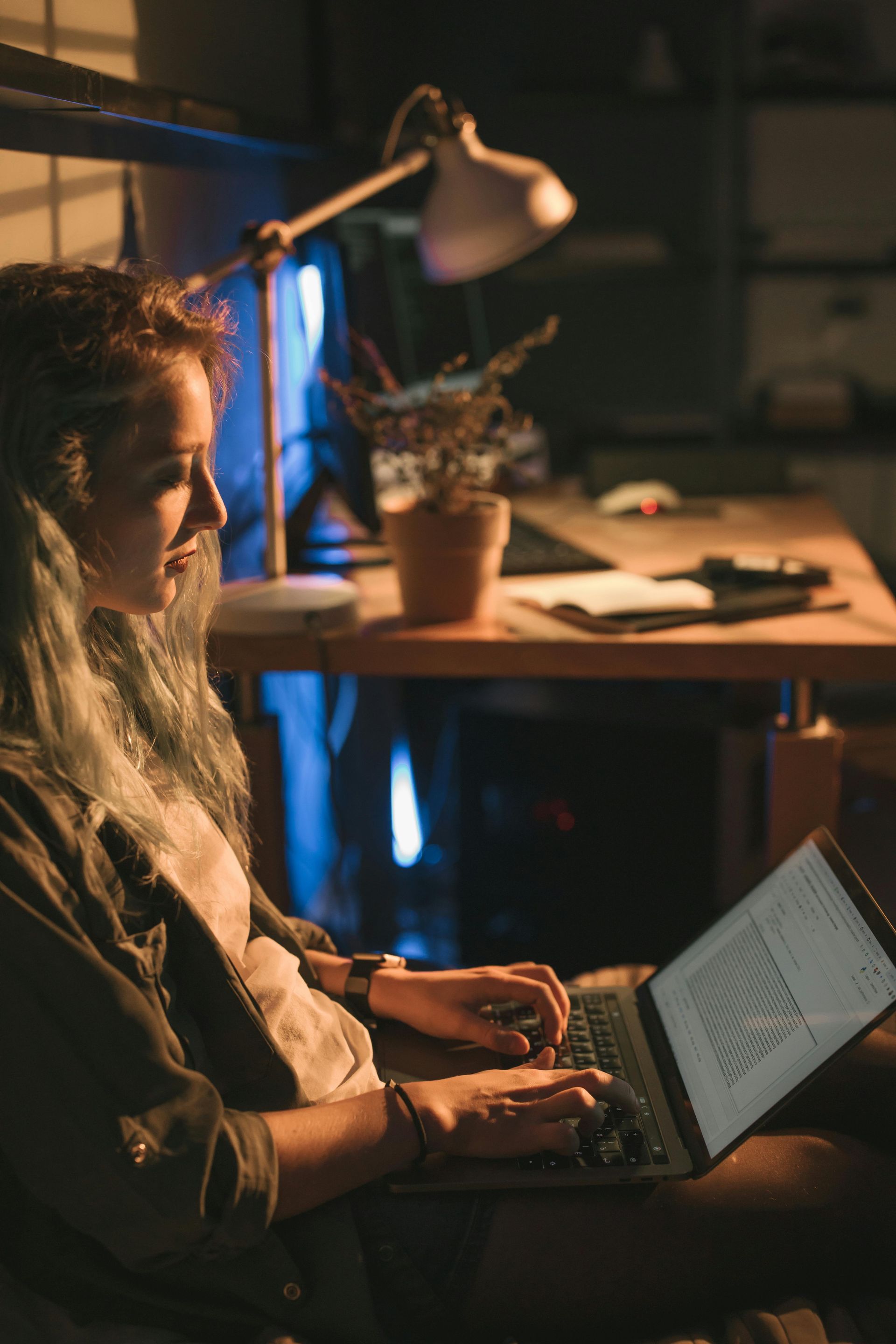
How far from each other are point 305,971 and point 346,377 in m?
1.09

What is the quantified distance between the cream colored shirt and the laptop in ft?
0.33

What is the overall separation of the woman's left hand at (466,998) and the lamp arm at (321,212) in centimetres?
63

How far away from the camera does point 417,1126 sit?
0.82 metres

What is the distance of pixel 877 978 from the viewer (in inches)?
32.7

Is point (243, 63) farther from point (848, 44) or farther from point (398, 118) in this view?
point (848, 44)

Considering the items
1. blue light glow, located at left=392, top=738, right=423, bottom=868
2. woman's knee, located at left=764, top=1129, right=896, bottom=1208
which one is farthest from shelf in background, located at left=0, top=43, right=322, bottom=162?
blue light glow, located at left=392, top=738, right=423, bottom=868

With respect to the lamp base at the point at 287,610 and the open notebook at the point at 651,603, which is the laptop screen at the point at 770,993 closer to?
the open notebook at the point at 651,603

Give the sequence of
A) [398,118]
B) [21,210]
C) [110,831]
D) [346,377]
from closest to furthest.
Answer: [110,831]
[21,210]
[398,118]
[346,377]

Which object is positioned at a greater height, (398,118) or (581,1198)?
A: (398,118)

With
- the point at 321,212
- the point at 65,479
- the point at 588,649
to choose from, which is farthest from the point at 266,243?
the point at 65,479

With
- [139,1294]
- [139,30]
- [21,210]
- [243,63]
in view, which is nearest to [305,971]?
[139,1294]

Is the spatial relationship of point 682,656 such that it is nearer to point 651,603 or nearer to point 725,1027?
point 651,603

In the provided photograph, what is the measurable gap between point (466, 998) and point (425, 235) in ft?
3.65

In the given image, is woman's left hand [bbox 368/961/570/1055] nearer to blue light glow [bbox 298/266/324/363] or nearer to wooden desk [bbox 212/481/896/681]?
wooden desk [bbox 212/481/896/681]
